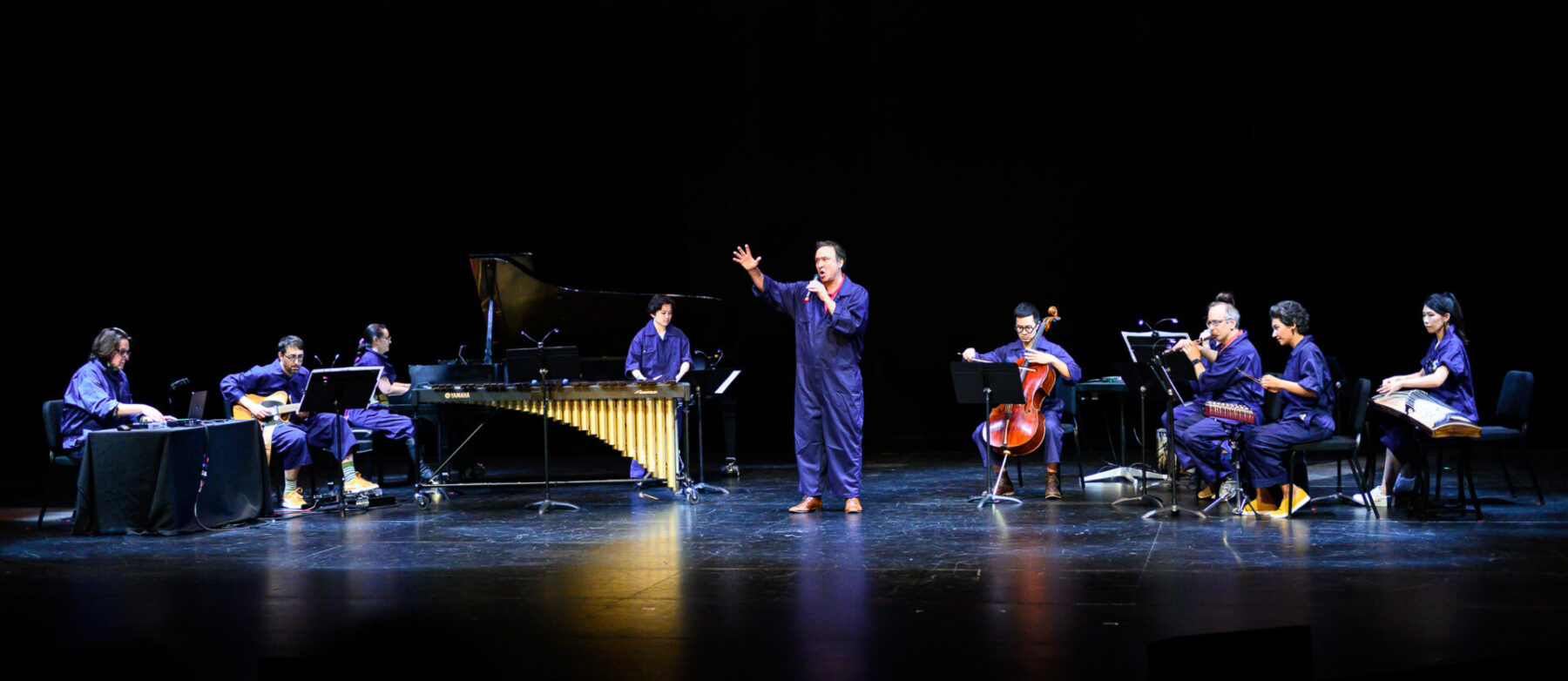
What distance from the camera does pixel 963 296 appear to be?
391 inches

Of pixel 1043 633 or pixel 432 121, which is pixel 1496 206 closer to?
pixel 1043 633

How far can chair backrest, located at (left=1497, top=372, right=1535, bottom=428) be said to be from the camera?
613cm

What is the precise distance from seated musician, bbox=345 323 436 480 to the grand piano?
0.40 feet

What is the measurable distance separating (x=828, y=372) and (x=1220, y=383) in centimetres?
205

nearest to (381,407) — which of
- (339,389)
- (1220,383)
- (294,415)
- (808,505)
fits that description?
(294,415)

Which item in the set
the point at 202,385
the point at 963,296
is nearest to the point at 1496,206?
the point at 963,296

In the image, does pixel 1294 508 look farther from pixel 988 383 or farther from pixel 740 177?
pixel 740 177

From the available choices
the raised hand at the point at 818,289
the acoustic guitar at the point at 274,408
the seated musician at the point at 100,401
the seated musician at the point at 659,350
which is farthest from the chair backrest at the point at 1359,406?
the seated musician at the point at 100,401

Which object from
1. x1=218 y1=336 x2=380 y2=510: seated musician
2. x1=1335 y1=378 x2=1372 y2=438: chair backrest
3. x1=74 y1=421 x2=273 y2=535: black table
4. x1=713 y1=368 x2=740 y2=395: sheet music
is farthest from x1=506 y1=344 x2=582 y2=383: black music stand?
x1=1335 y1=378 x2=1372 y2=438: chair backrest

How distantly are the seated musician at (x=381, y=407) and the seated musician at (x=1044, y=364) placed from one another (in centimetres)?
360

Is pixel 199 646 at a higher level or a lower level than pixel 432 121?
lower

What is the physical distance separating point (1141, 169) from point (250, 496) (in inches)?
276

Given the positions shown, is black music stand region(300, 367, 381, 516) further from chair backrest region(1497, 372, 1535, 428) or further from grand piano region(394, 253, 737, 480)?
chair backrest region(1497, 372, 1535, 428)

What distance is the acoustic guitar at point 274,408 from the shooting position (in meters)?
6.79
